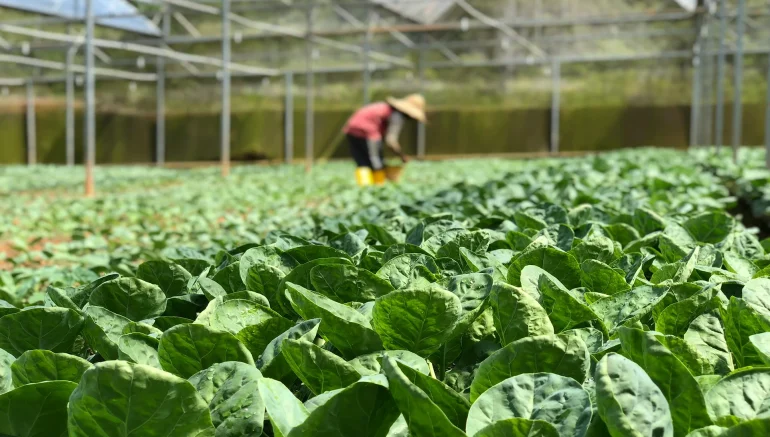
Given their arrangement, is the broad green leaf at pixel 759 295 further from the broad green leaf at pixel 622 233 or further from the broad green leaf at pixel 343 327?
the broad green leaf at pixel 622 233

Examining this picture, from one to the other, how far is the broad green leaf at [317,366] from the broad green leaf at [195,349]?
99 mm

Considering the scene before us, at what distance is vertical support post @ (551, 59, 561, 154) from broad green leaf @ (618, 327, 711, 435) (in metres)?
22.9

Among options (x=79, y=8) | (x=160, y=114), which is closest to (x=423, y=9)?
(x=160, y=114)

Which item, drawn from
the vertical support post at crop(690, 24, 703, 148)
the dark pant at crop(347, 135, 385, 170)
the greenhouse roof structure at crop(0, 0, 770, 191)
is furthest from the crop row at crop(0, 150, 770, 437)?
the vertical support post at crop(690, 24, 703, 148)

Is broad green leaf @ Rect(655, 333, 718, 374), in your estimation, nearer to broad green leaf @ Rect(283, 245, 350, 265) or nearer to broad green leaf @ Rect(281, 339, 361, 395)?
broad green leaf @ Rect(281, 339, 361, 395)

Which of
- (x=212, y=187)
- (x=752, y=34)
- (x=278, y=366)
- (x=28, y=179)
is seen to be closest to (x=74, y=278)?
(x=278, y=366)

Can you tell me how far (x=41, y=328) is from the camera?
158 cm

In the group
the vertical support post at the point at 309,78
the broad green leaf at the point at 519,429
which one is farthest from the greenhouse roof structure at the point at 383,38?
the broad green leaf at the point at 519,429

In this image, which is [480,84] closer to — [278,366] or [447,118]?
[447,118]

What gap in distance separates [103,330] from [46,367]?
0.25m

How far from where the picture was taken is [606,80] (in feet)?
→ 75.9

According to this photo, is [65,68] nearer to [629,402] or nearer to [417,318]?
[417,318]

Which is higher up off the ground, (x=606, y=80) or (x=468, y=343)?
(x=606, y=80)

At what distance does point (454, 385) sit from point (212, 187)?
13012 millimetres
